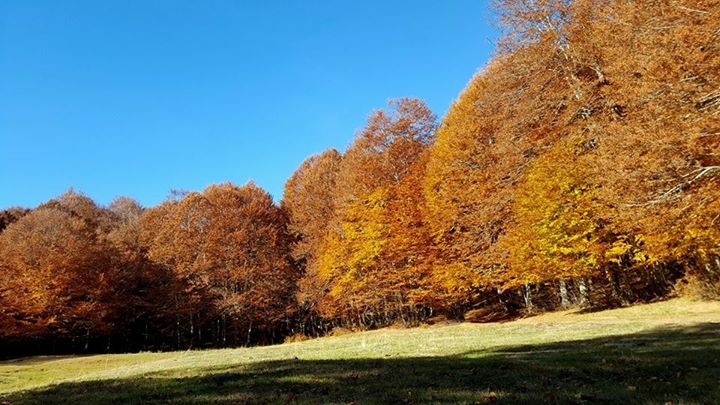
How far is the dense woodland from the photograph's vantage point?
21.1 meters

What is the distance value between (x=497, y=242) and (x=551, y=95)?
35.7ft

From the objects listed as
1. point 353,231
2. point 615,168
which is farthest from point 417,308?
point 615,168

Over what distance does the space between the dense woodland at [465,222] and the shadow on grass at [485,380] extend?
1023cm

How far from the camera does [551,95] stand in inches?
1211

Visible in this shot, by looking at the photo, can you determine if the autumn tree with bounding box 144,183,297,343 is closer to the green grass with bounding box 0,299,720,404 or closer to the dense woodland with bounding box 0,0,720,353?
the dense woodland with bounding box 0,0,720,353

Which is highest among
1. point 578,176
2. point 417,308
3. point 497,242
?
point 578,176

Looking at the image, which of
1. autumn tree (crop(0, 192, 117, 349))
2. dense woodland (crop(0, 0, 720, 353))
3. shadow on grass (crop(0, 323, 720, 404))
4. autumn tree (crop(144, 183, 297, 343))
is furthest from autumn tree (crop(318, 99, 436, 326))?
shadow on grass (crop(0, 323, 720, 404))

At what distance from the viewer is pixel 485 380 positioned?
9.30 metres

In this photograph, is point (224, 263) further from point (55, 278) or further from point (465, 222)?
point (465, 222)

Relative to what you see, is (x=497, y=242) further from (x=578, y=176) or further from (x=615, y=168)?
(x=615, y=168)

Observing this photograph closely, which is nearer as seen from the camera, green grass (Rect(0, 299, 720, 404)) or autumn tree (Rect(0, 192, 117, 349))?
green grass (Rect(0, 299, 720, 404))

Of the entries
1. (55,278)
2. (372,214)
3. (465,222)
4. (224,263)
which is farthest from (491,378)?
(55,278)

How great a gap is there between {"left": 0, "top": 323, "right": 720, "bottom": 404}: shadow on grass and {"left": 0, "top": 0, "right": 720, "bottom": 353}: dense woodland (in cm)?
1023

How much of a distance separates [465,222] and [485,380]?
29.7 m
